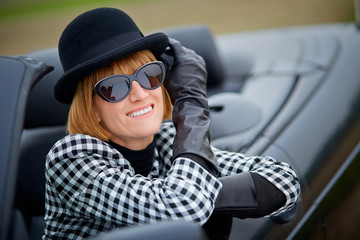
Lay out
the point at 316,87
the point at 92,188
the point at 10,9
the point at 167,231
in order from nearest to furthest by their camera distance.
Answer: the point at 167,231, the point at 92,188, the point at 316,87, the point at 10,9

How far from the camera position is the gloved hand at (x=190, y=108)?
1359 millimetres

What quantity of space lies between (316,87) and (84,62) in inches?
51.3

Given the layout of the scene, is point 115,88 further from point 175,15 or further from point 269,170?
point 175,15

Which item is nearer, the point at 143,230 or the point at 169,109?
the point at 143,230

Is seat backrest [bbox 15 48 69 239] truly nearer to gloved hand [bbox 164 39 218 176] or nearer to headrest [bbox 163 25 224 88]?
gloved hand [bbox 164 39 218 176]

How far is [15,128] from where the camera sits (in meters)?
1.42

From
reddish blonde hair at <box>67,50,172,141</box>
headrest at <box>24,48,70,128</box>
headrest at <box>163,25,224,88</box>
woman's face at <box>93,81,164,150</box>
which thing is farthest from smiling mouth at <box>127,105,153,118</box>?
headrest at <box>163,25,224,88</box>

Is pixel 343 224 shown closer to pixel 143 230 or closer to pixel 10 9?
pixel 143 230

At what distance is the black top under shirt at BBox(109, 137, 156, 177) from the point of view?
148cm

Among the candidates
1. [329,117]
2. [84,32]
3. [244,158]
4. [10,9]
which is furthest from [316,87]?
[10,9]

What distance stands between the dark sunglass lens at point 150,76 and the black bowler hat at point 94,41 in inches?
2.4

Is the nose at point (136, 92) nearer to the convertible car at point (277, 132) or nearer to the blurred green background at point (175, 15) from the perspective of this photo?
the convertible car at point (277, 132)

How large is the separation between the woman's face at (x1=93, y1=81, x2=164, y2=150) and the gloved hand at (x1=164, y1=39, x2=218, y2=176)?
7 centimetres

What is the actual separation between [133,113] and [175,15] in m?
8.49
